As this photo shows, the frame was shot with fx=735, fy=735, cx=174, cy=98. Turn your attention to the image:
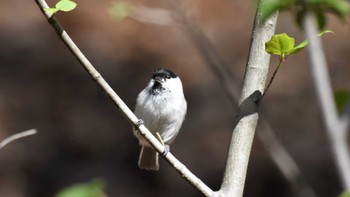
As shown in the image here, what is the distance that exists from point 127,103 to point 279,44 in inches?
178

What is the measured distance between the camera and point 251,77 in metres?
1.82

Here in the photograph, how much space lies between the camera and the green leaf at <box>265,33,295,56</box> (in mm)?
1662

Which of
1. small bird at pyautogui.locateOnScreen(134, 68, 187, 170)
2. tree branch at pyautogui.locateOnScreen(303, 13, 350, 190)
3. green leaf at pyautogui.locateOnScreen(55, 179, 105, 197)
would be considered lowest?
small bird at pyautogui.locateOnScreen(134, 68, 187, 170)

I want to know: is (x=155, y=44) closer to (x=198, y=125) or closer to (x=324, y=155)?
(x=198, y=125)

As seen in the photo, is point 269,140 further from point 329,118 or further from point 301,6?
point 329,118

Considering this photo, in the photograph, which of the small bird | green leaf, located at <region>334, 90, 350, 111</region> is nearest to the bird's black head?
the small bird

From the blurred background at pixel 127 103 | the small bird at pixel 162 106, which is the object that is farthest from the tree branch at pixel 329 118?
the blurred background at pixel 127 103

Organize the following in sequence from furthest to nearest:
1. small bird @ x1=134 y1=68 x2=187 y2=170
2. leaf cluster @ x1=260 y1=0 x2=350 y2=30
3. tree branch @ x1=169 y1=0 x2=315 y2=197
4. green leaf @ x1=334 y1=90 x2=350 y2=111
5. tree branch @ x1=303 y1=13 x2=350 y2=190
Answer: small bird @ x1=134 y1=68 x2=187 y2=170 → green leaf @ x1=334 y1=90 x2=350 y2=111 → tree branch @ x1=169 y1=0 x2=315 y2=197 → leaf cluster @ x1=260 y1=0 x2=350 y2=30 → tree branch @ x1=303 y1=13 x2=350 y2=190

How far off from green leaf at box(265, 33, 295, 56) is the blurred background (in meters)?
3.62

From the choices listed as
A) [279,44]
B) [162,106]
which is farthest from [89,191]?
[162,106]

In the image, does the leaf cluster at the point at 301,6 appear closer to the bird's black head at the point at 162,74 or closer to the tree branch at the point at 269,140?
the tree branch at the point at 269,140

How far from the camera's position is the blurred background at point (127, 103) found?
18.9ft

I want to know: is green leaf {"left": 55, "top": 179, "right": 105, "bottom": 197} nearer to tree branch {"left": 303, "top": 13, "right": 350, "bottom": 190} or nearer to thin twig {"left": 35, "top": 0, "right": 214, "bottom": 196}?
thin twig {"left": 35, "top": 0, "right": 214, "bottom": 196}

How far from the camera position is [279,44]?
1667mm
